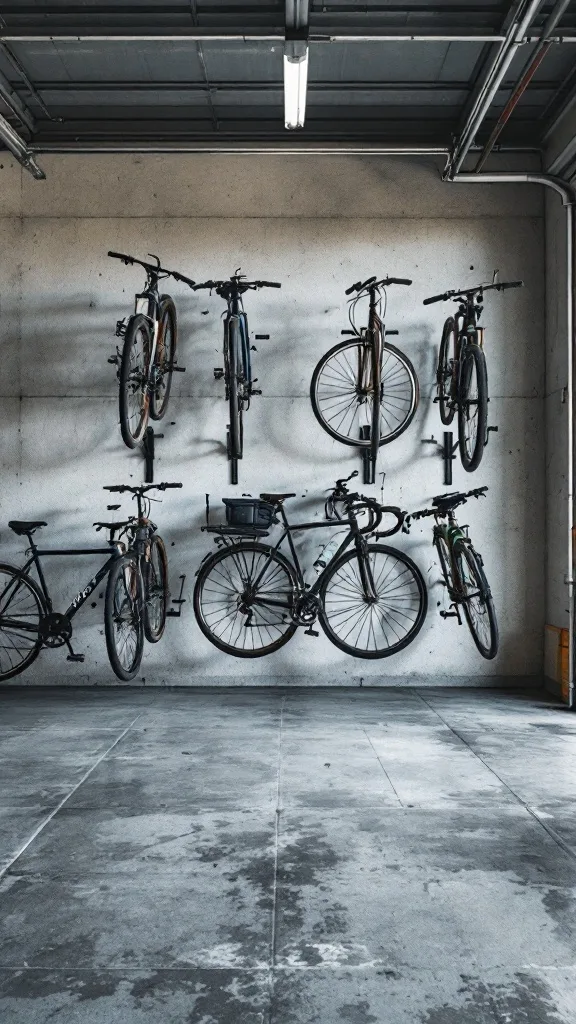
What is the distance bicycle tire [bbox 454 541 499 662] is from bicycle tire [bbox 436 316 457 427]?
0.97 metres

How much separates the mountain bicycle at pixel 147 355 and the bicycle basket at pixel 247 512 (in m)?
0.76

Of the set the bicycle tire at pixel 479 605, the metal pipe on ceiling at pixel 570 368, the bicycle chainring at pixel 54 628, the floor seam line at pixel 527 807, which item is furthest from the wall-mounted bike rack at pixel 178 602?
the metal pipe on ceiling at pixel 570 368

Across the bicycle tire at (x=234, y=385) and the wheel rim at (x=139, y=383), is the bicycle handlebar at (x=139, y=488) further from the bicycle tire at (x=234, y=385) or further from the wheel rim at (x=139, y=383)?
the bicycle tire at (x=234, y=385)

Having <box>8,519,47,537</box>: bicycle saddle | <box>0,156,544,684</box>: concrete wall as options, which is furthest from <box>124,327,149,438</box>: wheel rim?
<box>8,519,47,537</box>: bicycle saddle

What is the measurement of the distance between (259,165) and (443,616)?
11.5ft

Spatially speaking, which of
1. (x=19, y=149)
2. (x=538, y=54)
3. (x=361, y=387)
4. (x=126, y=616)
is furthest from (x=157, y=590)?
(x=538, y=54)

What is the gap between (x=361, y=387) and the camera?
555 cm

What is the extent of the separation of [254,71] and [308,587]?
3.33m

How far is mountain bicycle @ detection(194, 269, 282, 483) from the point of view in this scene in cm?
543

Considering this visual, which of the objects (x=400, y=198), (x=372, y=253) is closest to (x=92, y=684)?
(x=372, y=253)

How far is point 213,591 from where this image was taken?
596 cm

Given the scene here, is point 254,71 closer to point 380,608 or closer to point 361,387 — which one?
point 361,387

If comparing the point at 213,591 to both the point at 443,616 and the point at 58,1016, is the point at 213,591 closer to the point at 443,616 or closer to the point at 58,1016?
the point at 443,616

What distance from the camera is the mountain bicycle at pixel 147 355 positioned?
5016 millimetres
